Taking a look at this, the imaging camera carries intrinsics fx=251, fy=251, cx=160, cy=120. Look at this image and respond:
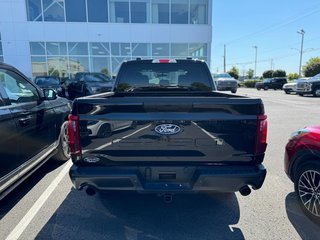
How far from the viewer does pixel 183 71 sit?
4.57 m

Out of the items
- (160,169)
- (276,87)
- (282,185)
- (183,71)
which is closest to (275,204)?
(282,185)

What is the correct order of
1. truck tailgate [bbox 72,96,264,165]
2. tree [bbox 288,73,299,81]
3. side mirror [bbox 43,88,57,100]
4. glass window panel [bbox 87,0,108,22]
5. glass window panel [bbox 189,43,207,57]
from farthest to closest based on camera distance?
tree [bbox 288,73,299,81] → glass window panel [bbox 189,43,207,57] → glass window panel [bbox 87,0,108,22] → side mirror [bbox 43,88,57,100] → truck tailgate [bbox 72,96,264,165]

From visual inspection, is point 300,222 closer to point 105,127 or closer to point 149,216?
point 149,216

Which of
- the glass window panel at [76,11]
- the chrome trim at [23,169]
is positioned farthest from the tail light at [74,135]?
the glass window panel at [76,11]

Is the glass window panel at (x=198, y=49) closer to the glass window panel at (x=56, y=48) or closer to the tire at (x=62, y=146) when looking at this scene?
the glass window panel at (x=56, y=48)

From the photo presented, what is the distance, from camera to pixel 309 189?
3076 millimetres

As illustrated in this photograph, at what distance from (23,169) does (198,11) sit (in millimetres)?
21524

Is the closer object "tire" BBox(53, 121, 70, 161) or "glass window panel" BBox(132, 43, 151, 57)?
"tire" BBox(53, 121, 70, 161)

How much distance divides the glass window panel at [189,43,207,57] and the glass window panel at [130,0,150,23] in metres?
4.56

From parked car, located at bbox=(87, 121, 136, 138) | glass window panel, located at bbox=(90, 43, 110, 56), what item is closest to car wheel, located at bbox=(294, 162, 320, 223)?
parked car, located at bbox=(87, 121, 136, 138)

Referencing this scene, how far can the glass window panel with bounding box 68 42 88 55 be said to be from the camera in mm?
21142

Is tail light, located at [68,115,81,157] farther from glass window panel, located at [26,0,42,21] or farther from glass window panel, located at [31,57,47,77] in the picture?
glass window panel, located at [26,0,42,21]

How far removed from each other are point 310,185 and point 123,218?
233cm

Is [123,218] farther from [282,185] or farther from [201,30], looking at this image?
[201,30]
